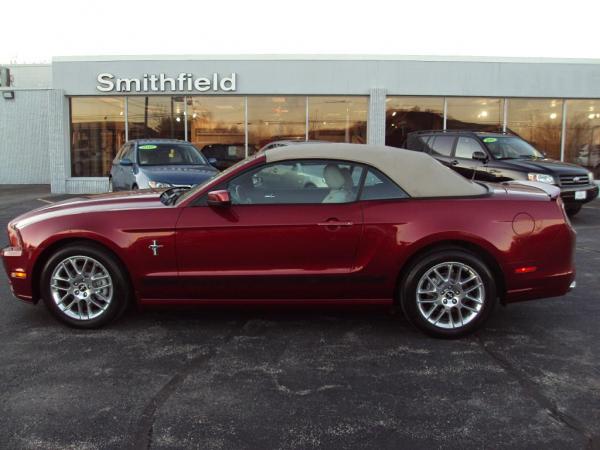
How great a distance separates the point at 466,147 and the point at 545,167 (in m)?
1.69

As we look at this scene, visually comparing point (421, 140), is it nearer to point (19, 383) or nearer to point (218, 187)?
point (218, 187)

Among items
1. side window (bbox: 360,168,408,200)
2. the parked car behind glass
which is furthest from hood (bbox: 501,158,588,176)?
side window (bbox: 360,168,408,200)

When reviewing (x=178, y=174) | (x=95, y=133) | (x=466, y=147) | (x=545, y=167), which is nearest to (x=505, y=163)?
(x=545, y=167)

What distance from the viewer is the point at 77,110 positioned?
684 inches

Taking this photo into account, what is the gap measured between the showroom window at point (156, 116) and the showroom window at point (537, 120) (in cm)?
1014

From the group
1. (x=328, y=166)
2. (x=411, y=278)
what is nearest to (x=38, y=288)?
(x=328, y=166)

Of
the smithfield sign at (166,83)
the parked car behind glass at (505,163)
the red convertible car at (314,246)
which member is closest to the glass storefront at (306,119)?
the smithfield sign at (166,83)

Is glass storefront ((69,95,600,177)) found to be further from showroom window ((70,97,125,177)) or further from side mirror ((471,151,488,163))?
side mirror ((471,151,488,163))

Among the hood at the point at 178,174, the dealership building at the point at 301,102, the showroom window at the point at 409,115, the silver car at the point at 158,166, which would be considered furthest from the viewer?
the showroom window at the point at 409,115

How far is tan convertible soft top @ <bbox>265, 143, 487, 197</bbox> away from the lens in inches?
177

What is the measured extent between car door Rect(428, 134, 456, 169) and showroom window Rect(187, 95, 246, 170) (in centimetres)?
693

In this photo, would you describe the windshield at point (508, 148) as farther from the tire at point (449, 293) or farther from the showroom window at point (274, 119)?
the tire at point (449, 293)

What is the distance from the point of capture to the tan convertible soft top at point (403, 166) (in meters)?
4.49

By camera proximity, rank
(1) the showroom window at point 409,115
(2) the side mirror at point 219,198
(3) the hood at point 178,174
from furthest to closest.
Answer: (1) the showroom window at point 409,115, (3) the hood at point 178,174, (2) the side mirror at point 219,198
